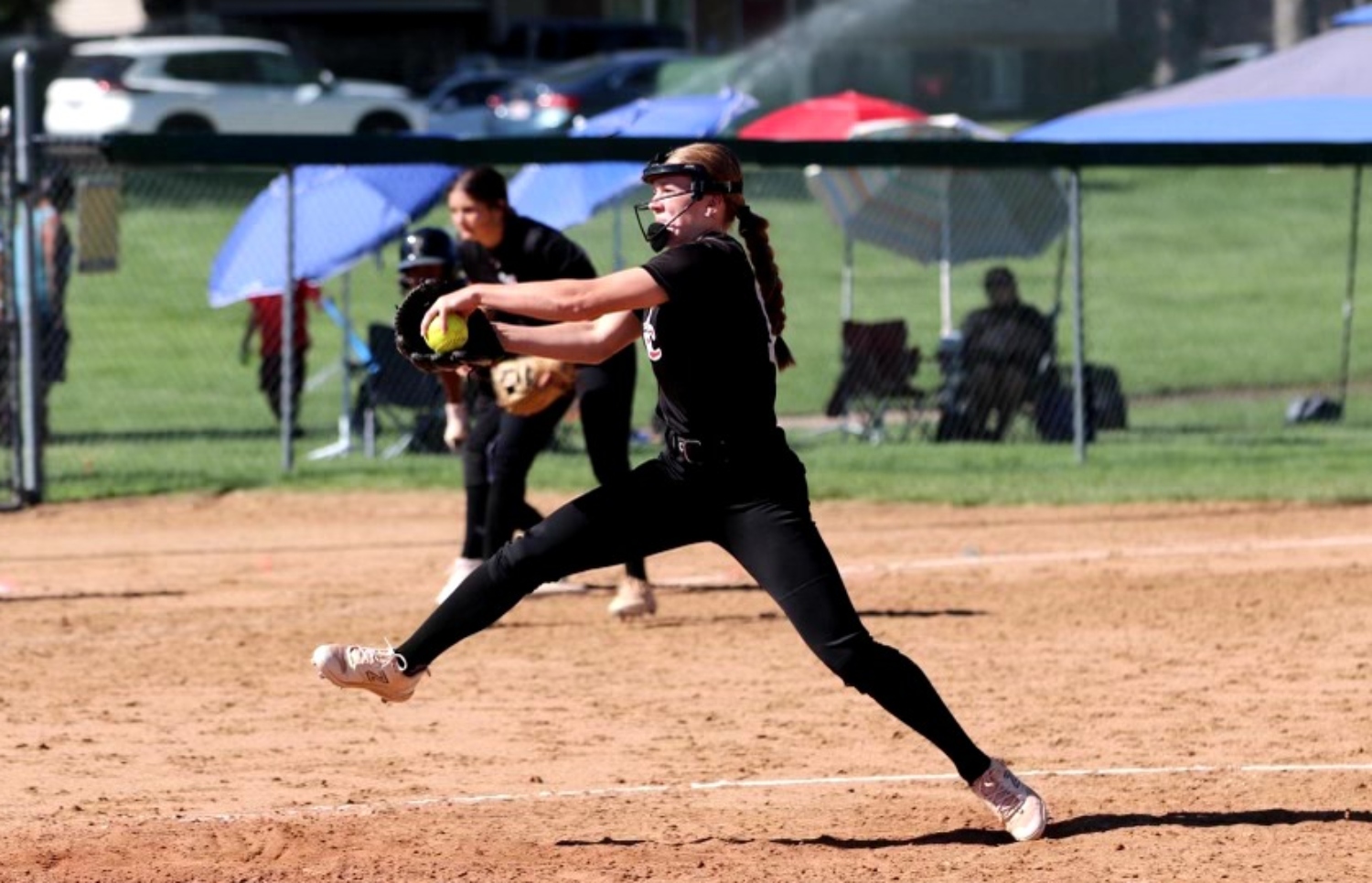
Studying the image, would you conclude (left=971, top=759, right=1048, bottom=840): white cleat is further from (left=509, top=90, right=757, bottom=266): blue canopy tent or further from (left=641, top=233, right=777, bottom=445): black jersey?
(left=509, top=90, right=757, bottom=266): blue canopy tent

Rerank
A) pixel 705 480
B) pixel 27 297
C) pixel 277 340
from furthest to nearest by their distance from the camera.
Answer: pixel 277 340
pixel 27 297
pixel 705 480

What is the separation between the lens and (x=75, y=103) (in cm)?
3281

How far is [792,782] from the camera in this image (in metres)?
7.56

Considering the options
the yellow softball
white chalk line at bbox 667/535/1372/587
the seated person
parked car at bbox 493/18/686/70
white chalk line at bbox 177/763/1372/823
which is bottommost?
white chalk line at bbox 667/535/1372/587

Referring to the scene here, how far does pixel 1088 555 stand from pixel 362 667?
6.52 m

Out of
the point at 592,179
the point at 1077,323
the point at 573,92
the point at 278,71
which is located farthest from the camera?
the point at 573,92

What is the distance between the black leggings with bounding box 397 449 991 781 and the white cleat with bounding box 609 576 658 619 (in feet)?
11.9

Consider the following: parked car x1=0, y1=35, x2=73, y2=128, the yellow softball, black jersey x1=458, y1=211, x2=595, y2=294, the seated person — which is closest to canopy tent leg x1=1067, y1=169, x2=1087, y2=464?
the seated person

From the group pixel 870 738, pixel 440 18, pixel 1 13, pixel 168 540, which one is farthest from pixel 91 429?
pixel 440 18

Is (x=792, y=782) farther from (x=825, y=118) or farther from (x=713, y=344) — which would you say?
(x=825, y=118)

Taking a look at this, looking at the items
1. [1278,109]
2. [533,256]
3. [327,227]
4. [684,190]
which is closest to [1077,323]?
[1278,109]

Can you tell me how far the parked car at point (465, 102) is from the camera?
36.4 metres

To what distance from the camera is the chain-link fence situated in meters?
15.9

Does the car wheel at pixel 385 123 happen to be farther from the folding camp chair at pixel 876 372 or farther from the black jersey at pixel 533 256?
the black jersey at pixel 533 256
